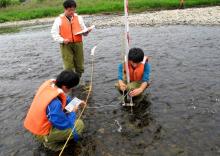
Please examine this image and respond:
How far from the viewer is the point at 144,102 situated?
10164 millimetres

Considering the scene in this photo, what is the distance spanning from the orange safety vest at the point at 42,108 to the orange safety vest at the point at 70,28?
4243mm

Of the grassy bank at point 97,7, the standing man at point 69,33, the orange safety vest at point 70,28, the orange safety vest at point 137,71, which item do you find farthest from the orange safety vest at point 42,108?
the grassy bank at point 97,7

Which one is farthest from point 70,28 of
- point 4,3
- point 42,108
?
point 4,3

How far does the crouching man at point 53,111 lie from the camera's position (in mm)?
6879

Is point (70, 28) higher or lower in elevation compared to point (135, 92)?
higher

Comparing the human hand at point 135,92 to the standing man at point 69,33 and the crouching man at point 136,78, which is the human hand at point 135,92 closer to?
the crouching man at point 136,78

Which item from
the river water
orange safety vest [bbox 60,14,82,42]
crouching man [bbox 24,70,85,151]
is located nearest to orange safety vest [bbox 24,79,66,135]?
crouching man [bbox 24,70,85,151]

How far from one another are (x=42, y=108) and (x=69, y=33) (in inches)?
191

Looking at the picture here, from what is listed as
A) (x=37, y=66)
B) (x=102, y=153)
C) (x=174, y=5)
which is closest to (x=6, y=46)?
(x=37, y=66)

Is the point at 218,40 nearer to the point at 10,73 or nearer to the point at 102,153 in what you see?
the point at 10,73

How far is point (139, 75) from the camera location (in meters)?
9.54

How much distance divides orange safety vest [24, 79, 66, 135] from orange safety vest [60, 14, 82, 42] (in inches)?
167

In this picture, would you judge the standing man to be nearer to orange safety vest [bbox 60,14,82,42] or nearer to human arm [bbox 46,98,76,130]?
orange safety vest [bbox 60,14,82,42]

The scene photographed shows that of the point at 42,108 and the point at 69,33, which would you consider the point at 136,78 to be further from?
the point at 42,108
